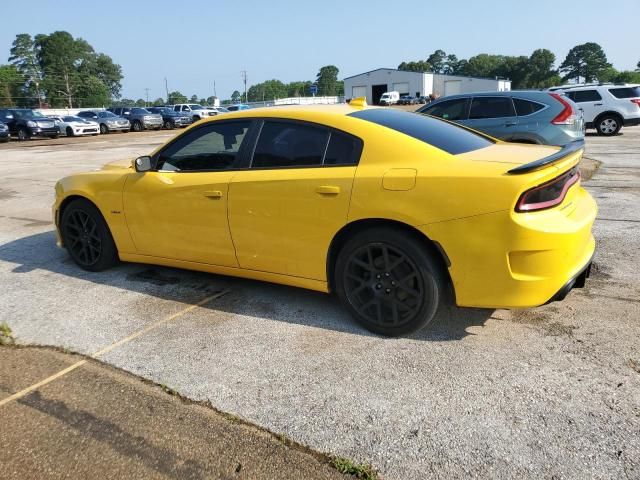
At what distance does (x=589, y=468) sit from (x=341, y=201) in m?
1.93

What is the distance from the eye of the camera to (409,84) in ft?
301

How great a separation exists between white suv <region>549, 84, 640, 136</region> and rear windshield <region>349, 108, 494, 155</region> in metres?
15.3

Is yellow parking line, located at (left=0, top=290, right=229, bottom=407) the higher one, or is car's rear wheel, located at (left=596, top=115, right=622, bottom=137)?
car's rear wheel, located at (left=596, top=115, right=622, bottom=137)

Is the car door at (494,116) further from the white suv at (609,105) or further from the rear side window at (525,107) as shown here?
the white suv at (609,105)

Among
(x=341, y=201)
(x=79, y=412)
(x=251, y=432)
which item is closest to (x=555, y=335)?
(x=341, y=201)

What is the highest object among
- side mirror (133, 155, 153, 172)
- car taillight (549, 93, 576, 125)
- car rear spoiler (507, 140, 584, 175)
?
car taillight (549, 93, 576, 125)

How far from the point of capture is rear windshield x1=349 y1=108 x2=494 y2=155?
3.40 m

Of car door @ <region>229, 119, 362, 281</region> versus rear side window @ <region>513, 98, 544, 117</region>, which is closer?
car door @ <region>229, 119, 362, 281</region>

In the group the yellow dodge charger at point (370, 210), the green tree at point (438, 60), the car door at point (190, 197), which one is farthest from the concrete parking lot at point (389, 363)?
the green tree at point (438, 60)

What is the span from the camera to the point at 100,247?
4.78 metres

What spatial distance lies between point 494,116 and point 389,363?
747cm

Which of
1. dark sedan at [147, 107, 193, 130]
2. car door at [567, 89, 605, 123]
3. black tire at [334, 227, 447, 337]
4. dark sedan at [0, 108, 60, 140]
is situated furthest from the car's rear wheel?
dark sedan at [0, 108, 60, 140]

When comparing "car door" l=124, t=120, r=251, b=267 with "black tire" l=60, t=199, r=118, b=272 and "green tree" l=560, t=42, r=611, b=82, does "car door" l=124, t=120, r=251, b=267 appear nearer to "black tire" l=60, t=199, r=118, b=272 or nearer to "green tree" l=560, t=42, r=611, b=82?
"black tire" l=60, t=199, r=118, b=272

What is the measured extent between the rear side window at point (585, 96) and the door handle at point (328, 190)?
55.3 feet
